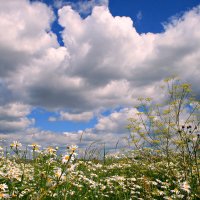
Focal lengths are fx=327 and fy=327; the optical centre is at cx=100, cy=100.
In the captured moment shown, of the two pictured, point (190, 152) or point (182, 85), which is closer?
point (190, 152)

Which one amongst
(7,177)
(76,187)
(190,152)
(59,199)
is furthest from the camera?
(190,152)

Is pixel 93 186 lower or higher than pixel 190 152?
lower

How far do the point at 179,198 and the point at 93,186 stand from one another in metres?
1.82

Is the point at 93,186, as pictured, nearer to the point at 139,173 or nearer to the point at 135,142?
the point at 139,173

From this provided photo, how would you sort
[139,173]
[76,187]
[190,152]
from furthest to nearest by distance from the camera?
[139,173], [190,152], [76,187]

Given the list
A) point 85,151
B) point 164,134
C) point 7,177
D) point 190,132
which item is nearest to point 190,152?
point 190,132

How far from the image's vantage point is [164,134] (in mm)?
10594

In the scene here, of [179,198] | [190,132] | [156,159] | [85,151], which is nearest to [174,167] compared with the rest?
[156,159]

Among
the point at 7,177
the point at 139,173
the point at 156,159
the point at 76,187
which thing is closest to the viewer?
the point at 7,177

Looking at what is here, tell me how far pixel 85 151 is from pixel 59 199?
267 cm

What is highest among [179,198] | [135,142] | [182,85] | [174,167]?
[182,85]

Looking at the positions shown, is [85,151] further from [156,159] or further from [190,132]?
[156,159]

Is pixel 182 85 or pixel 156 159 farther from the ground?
pixel 182 85

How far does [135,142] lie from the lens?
1179cm
